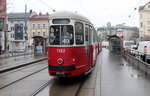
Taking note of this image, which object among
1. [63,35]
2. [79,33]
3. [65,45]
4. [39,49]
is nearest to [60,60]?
[65,45]

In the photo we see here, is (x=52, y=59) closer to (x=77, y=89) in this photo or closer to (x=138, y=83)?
(x=77, y=89)

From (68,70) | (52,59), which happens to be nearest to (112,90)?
(68,70)

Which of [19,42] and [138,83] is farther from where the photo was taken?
[19,42]

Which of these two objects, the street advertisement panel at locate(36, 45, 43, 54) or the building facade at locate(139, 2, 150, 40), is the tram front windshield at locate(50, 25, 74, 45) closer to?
the street advertisement panel at locate(36, 45, 43, 54)

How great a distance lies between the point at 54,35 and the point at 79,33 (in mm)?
1089

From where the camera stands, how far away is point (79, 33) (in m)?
9.12

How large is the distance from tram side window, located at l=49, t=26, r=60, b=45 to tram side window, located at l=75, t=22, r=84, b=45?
30.9 inches

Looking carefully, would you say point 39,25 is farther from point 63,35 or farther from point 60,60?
point 60,60

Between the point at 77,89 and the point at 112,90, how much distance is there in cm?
132

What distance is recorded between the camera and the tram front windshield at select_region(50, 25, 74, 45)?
8609 millimetres

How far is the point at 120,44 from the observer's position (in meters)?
25.7

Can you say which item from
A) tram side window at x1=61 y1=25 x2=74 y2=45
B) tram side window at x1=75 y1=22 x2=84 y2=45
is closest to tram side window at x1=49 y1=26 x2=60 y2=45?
tram side window at x1=61 y1=25 x2=74 y2=45

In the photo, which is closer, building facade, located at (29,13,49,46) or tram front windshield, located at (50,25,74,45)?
tram front windshield, located at (50,25,74,45)

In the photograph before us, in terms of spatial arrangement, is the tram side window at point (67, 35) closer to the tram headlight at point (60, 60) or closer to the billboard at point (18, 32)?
the tram headlight at point (60, 60)
